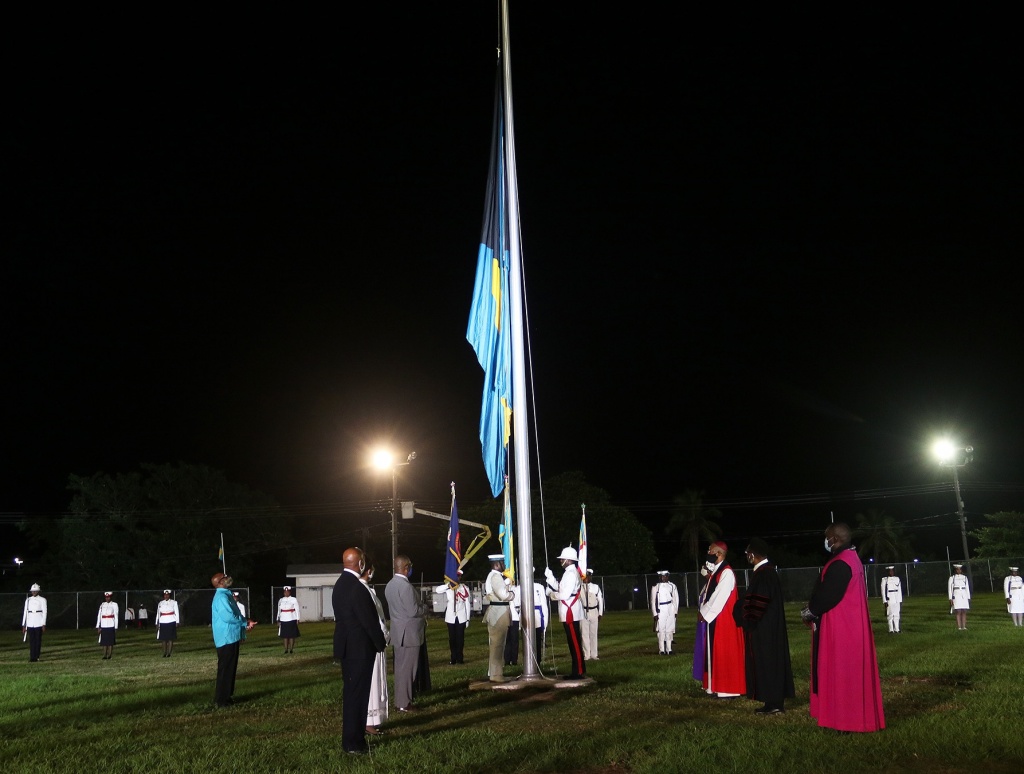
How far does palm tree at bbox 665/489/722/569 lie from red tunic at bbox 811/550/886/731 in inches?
3209

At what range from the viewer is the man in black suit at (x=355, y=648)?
9.21 metres

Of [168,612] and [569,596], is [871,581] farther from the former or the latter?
[569,596]

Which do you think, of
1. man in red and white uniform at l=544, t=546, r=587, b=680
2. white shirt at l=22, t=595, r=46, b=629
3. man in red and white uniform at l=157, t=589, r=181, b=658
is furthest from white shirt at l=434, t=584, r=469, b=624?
white shirt at l=22, t=595, r=46, b=629

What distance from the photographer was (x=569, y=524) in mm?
66812

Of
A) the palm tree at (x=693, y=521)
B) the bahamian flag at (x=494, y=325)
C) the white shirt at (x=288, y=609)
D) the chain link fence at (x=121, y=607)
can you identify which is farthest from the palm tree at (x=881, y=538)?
the bahamian flag at (x=494, y=325)

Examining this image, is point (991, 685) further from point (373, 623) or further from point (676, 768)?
point (373, 623)

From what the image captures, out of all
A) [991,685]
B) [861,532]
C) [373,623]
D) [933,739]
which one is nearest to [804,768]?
[933,739]

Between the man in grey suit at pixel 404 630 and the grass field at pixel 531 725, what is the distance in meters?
0.38

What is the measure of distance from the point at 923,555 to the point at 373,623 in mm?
108542

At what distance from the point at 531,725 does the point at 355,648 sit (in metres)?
2.24

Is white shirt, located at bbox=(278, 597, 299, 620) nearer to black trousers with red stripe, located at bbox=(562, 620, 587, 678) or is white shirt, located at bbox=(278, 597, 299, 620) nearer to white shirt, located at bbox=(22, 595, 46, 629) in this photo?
white shirt, located at bbox=(22, 595, 46, 629)

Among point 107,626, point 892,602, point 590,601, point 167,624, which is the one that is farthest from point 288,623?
point 892,602

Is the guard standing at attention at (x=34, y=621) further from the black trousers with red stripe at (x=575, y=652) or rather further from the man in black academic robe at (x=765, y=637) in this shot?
the man in black academic robe at (x=765, y=637)

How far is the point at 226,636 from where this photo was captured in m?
13.7
